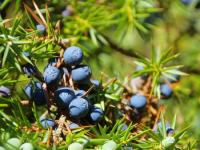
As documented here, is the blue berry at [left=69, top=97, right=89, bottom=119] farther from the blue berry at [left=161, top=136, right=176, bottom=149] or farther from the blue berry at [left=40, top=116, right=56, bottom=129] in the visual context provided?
the blue berry at [left=161, top=136, right=176, bottom=149]

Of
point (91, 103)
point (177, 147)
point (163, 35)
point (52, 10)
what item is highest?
point (52, 10)

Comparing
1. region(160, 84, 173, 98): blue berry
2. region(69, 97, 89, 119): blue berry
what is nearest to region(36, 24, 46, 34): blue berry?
region(69, 97, 89, 119): blue berry

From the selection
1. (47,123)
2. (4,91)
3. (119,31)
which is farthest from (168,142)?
(119,31)

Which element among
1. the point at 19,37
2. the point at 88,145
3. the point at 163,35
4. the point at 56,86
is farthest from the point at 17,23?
the point at 163,35

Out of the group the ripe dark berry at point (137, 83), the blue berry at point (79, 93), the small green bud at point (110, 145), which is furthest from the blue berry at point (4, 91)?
the ripe dark berry at point (137, 83)

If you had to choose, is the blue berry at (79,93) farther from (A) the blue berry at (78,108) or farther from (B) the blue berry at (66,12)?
(B) the blue berry at (66,12)

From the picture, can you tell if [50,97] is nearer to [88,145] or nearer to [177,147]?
[88,145]
